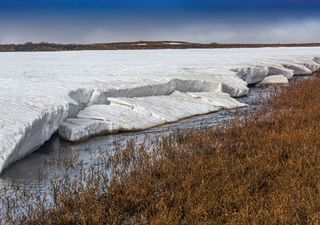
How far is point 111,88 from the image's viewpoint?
41.2 ft

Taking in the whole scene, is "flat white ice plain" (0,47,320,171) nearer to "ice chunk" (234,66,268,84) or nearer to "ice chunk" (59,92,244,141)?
"ice chunk" (59,92,244,141)

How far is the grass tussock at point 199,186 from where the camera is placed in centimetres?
495

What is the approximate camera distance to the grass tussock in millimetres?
4949

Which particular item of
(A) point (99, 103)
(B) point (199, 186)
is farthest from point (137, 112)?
(B) point (199, 186)

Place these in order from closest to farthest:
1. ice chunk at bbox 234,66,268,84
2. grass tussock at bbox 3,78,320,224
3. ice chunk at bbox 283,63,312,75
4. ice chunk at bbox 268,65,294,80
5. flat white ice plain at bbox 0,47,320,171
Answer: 1. grass tussock at bbox 3,78,320,224
2. flat white ice plain at bbox 0,47,320,171
3. ice chunk at bbox 234,66,268,84
4. ice chunk at bbox 268,65,294,80
5. ice chunk at bbox 283,63,312,75

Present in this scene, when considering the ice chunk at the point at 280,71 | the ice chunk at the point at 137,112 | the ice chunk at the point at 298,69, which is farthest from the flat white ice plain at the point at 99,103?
the ice chunk at the point at 298,69

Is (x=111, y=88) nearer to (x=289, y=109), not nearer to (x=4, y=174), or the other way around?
(x=289, y=109)

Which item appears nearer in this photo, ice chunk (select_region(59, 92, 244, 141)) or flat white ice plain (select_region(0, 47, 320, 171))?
flat white ice plain (select_region(0, 47, 320, 171))

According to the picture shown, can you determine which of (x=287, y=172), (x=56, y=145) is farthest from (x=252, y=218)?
(x=56, y=145)

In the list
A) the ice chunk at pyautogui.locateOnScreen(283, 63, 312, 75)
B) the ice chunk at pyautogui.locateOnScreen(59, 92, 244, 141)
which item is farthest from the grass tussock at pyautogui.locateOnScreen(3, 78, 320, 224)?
the ice chunk at pyautogui.locateOnScreen(283, 63, 312, 75)

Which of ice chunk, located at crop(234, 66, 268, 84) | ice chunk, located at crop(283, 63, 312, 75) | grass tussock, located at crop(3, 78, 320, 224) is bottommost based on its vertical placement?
ice chunk, located at crop(283, 63, 312, 75)

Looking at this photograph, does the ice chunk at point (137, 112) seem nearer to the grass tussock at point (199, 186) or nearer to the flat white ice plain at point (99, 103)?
the flat white ice plain at point (99, 103)

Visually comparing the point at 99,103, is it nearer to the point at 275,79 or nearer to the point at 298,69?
the point at 275,79

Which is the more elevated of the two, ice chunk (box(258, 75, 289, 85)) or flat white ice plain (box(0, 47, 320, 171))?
flat white ice plain (box(0, 47, 320, 171))
